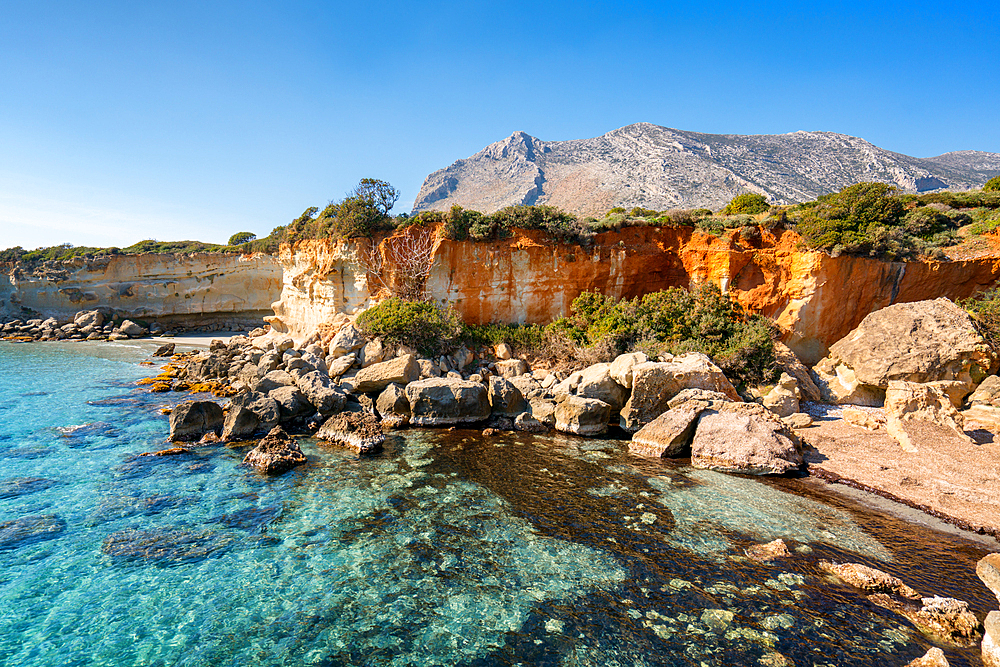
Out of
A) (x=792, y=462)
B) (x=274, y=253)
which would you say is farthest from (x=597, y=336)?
(x=274, y=253)

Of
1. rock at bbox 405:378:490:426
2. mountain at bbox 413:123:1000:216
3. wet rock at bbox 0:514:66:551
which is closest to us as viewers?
wet rock at bbox 0:514:66:551

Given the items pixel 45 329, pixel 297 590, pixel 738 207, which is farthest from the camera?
pixel 45 329

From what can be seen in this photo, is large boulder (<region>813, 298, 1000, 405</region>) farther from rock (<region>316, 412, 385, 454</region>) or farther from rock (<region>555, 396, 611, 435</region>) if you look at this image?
rock (<region>316, 412, 385, 454</region>)

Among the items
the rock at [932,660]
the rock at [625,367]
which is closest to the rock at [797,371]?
the rock at [625,367]

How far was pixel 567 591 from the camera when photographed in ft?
21.5

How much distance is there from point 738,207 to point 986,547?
20.6m

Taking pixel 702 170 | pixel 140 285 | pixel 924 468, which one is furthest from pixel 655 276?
pixel 702 170

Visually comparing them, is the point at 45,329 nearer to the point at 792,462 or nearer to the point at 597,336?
the point at 597,336

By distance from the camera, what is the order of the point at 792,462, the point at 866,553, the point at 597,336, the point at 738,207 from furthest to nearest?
the point at 738,207, the point at 597,336, the point at 792,462, the point at 866,553

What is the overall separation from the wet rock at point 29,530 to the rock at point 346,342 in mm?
10619

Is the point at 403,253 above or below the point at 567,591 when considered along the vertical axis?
above

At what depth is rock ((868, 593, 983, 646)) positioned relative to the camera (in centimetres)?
564

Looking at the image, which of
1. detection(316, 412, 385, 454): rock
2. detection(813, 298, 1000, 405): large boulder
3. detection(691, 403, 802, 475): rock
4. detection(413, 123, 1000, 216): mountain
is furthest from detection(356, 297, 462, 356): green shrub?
detection(413, 123, 1000, 216): mountain

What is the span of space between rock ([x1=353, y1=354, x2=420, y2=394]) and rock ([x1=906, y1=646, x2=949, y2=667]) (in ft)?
Answer: 44.2
